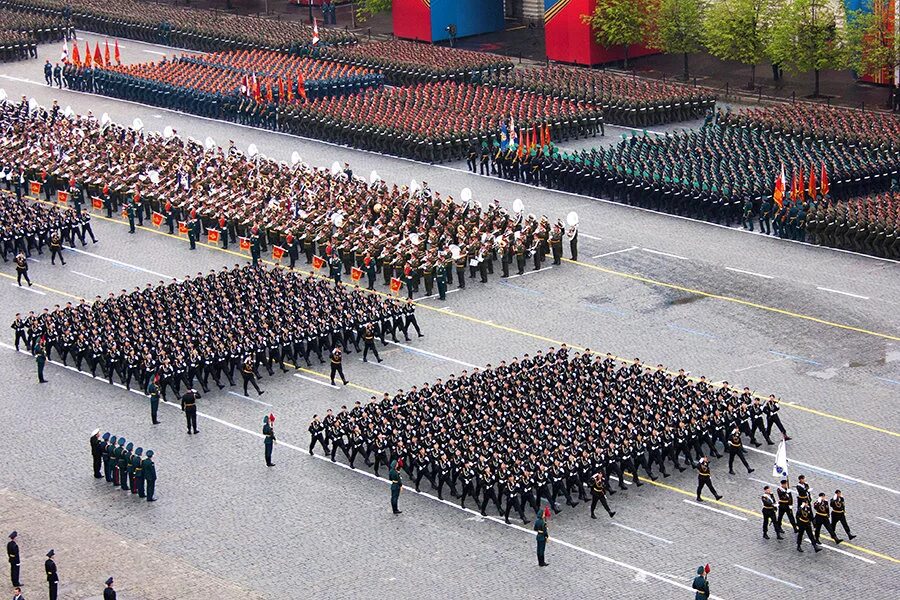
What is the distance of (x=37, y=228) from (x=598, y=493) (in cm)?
3306

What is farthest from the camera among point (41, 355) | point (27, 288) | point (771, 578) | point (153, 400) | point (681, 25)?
point (681, 25)

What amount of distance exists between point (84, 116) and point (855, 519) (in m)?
58.5

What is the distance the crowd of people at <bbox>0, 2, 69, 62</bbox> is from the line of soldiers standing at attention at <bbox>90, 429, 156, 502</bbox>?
2598 inches

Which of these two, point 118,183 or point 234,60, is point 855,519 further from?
point 234,60

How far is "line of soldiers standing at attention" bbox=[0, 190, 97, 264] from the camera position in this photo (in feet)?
236

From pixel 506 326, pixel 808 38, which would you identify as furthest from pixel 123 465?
pixel 808 38

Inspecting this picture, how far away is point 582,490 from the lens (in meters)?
48.5

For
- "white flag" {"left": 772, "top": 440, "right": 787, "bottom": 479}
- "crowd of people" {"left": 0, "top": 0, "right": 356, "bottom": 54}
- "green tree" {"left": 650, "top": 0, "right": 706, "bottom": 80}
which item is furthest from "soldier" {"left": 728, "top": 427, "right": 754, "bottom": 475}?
"crowd of people" {"left": 0, "top": 0, "right": 356, "bottom": 54}

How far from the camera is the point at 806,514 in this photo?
1774 inches

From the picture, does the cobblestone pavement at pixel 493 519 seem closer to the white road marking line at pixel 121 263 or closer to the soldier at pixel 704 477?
the white road marking line at pixel 121 263

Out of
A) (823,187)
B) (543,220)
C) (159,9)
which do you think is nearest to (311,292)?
(543,220)

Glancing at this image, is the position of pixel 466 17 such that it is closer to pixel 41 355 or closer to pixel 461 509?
pixel 41 355

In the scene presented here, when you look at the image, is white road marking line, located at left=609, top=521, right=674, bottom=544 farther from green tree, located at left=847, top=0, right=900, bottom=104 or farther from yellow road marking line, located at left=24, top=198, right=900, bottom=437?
green tree, located at left=847, top=0, right=900, bottom=104

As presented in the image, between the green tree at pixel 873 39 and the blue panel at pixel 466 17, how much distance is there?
29.9 metres
